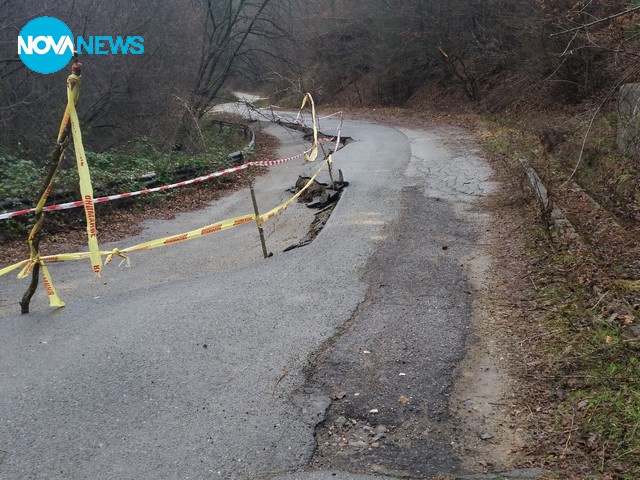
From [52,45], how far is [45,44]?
20cm

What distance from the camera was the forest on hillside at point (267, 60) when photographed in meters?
15.9

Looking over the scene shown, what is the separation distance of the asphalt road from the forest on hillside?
5.92 m

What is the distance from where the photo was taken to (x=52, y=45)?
17.5 meters

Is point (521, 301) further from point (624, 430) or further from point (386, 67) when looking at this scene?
point (386, 67)

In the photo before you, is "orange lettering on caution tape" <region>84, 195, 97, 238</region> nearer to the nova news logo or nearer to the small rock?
the small rock

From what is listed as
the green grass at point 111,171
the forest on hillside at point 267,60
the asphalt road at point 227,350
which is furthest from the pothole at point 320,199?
the forest on hillside at point 267,60

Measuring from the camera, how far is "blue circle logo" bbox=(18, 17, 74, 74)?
51.9ft

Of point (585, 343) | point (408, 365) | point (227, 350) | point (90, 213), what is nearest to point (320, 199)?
point (90, 213)

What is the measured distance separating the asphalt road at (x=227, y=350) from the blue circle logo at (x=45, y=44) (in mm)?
9402

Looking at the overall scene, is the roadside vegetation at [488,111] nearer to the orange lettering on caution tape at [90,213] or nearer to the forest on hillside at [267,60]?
the forest on hillside at [267,60]

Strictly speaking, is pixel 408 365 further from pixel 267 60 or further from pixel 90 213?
pixel 267 60

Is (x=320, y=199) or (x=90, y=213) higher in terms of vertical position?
(x=90, y=213)

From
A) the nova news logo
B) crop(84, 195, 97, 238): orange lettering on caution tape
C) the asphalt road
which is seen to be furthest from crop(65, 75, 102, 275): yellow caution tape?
the nova news logo

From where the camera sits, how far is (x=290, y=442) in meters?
3.95
